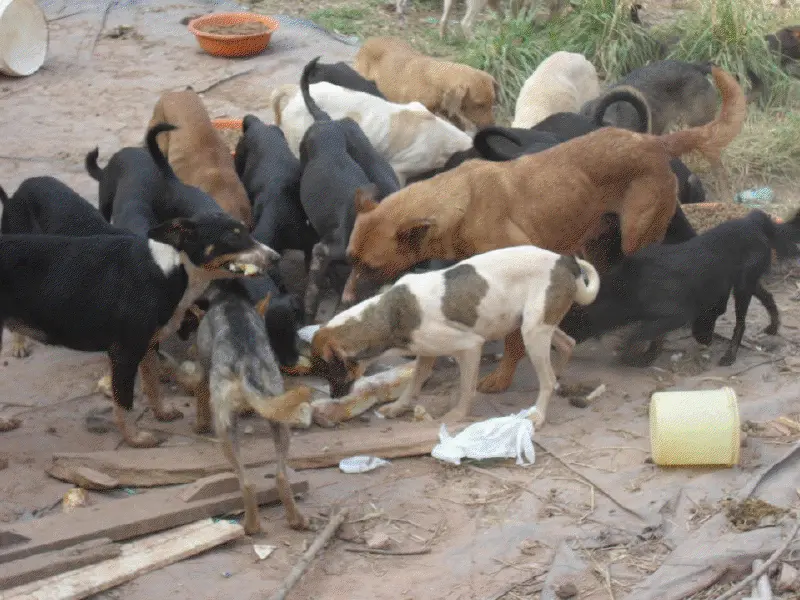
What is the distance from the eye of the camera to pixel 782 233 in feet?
25.5

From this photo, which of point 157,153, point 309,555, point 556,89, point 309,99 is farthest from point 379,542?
point 556,89

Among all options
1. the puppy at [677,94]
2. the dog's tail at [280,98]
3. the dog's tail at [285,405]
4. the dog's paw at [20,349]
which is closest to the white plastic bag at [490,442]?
the dog's tail at [285,405]

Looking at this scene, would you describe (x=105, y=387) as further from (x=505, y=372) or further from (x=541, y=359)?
(x=541, y=359)

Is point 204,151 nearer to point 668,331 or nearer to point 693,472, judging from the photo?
point 668,331

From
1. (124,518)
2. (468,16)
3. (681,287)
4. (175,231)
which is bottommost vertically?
(124,518)

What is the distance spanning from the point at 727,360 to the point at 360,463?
8.65 feet

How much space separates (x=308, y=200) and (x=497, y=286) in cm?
209

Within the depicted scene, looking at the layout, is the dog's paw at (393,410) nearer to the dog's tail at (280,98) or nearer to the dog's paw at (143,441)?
the dog's paw at (143,441)

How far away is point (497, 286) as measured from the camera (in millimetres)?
6520

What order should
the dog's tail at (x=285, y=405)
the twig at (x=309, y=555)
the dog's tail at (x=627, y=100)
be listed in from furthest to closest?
the dog's tail at (x=627, y=100) < the dog's tail at (x=285, y=405) < the twig at (x=309, y=555)

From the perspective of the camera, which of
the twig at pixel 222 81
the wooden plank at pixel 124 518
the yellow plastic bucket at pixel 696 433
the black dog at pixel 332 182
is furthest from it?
the twig at pixel 222 81

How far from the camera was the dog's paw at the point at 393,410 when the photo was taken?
6992 mm

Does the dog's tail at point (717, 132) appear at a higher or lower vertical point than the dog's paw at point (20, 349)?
higher

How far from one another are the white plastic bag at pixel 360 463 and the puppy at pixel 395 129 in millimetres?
3900
